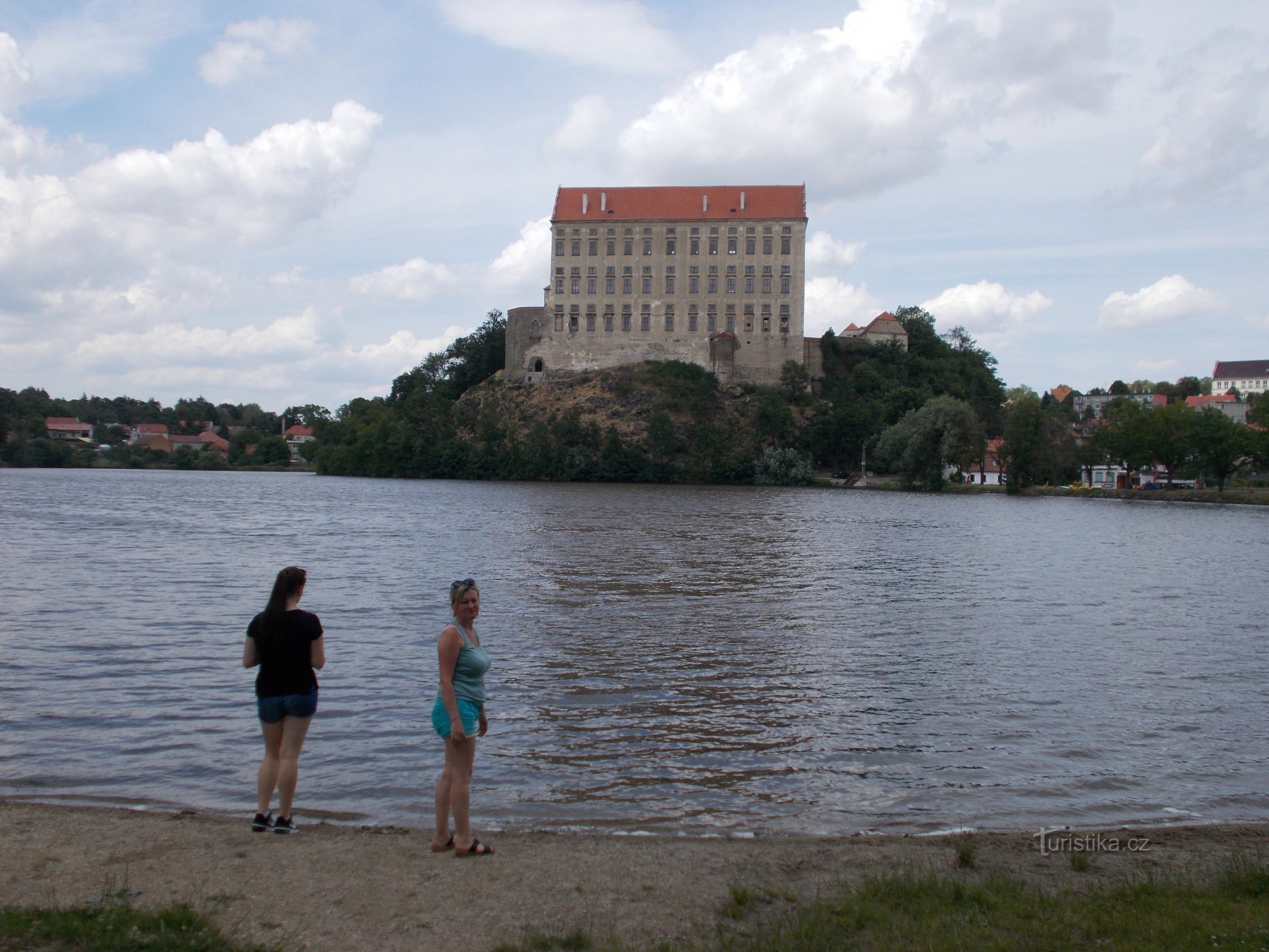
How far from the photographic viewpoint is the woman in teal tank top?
22.5 feet

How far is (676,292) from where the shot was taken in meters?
111

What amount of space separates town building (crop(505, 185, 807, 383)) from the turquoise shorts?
337 feet

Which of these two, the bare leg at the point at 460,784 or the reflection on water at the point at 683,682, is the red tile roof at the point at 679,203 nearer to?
the reflection on water at the point at 683,682

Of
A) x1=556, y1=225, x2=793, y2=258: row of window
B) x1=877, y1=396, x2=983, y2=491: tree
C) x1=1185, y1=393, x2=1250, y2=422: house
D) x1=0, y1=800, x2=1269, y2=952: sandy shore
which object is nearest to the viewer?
x1=0, y1=800, x2=1269, y2=952: sandy shore

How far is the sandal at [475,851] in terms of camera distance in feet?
22.8

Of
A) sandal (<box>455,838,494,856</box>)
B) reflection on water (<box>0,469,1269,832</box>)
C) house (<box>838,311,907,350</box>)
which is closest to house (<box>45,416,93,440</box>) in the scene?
house (<box>838,311,907,350</box>)

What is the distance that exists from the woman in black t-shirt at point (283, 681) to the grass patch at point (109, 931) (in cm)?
191

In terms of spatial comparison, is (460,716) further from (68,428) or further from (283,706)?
(68,428)

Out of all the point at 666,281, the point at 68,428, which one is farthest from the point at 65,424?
the point at 666,281

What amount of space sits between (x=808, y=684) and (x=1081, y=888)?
7.55m

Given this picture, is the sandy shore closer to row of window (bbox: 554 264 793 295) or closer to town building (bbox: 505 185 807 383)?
town building (bbox: 505 185 807 383)

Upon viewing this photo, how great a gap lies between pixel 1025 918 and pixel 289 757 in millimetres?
5293

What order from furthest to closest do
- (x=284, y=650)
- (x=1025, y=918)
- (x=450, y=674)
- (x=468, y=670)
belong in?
(x=284, y=650)
(x=468, y=670)
(x=450, y=674)
(x=1025, y=918)

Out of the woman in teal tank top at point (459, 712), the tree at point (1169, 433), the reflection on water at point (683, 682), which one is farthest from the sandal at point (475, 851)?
Result: the tree at point (1169, 433)
